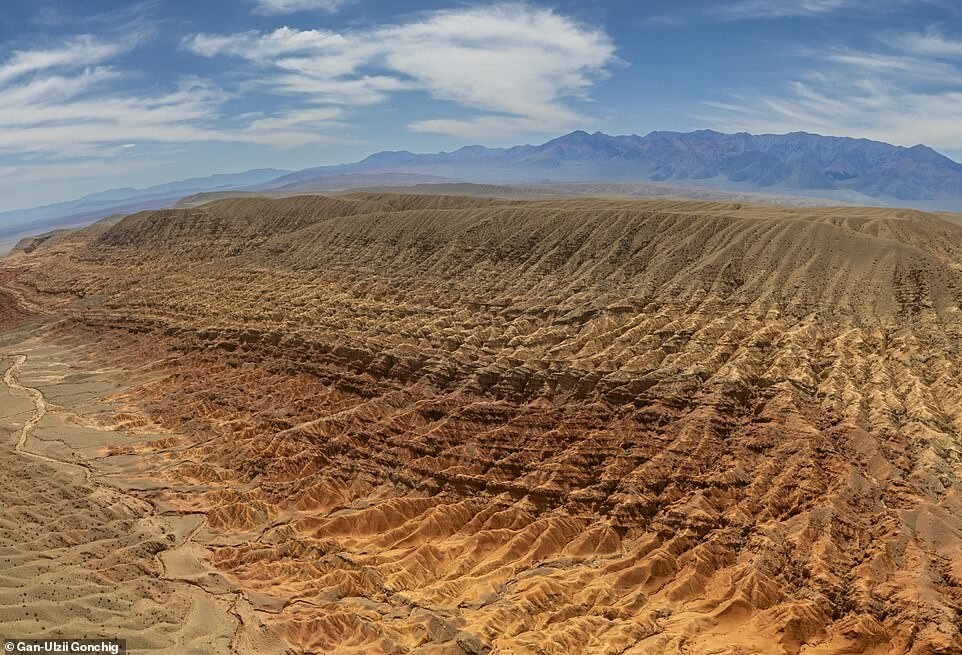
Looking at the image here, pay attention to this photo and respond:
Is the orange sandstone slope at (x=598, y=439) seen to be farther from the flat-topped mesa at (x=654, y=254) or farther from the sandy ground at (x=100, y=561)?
the sandy ground at (x=100, y=561)

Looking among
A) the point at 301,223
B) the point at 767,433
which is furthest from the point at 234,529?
the point at 301,223

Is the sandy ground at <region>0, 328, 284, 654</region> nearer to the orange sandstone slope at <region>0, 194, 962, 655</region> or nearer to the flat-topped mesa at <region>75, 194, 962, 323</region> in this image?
the orange sandstone slope at <region>0, 194, 962, 655</region>

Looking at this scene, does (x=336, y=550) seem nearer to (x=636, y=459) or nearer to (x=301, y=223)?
(x=636, y=459)

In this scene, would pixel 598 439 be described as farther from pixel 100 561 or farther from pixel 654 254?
pixel 654 254

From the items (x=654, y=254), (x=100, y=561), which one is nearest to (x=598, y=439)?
(x=100, y=561)

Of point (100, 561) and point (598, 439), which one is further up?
point (598, 439)
